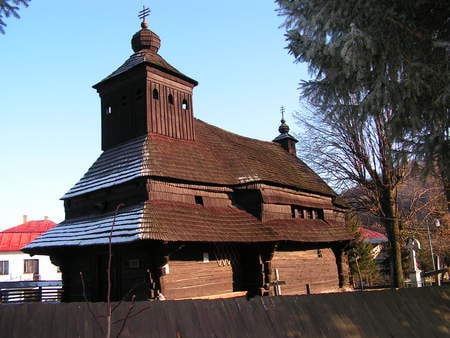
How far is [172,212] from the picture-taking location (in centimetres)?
1479

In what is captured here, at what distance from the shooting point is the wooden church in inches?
567

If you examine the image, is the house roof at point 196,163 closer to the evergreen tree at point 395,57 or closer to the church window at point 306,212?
the church window at point 306,212

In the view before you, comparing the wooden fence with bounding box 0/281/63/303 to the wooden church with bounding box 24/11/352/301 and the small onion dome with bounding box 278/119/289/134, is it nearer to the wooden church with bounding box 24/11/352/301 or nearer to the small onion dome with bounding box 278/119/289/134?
the wooden church with bounding box 24/11/352/301

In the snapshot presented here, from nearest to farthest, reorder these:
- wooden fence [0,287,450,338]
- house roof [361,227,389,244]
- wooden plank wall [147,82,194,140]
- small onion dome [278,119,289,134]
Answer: wooden fence [0,287,450,338] < wooden plank wall [147,82,194,140] < small onion dome [278,119,289,134] < house roof [361,227,389,244]

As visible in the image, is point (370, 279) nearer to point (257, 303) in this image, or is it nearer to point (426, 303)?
point (426, 303)

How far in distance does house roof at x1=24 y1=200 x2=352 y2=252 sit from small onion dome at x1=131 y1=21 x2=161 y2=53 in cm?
701

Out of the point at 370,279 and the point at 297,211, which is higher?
the point at 297,211

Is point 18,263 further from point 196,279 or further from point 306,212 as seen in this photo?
point 196,279

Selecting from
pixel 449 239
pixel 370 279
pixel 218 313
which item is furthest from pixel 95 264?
pixel 449 239

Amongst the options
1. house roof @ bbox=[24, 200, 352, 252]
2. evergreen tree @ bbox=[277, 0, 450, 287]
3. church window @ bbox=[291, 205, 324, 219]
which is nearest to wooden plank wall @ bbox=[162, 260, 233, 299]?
house roof @ bbox=[24, 200, 352, 252]

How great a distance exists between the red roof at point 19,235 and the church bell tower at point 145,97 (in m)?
20.8

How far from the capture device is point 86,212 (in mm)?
17656

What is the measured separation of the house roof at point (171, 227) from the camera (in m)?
13.6

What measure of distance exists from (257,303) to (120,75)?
1351 cm
